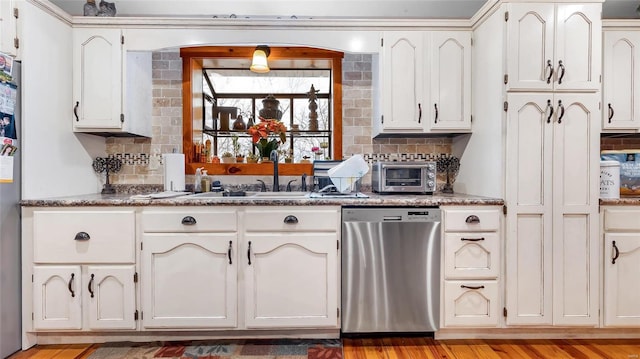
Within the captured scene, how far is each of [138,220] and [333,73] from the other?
73.8 inches

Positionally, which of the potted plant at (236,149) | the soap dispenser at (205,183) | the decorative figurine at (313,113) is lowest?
the soap dispenser at (205,183)

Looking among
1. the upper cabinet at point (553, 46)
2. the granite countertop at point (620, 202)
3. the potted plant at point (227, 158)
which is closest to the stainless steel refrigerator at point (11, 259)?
the potted plant at point (227, 158)

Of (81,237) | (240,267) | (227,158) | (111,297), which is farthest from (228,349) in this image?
(227,158)

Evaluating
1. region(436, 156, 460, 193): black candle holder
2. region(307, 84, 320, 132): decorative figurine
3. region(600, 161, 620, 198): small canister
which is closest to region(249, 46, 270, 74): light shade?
region(307, 84, 320, 132): decorative figurine

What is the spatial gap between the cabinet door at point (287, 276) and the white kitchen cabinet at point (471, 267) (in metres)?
0.72

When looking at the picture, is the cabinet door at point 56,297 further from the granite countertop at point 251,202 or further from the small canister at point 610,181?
the small canister at point 610,181

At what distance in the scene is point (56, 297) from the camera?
2064 mm

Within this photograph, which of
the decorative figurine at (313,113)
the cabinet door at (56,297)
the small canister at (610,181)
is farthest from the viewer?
the decorative figurine at (313,113)

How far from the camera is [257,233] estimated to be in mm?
2107

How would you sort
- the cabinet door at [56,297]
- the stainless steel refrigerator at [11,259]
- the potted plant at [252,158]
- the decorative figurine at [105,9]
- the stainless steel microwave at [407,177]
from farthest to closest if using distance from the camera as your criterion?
the potted plant at [252,158], the decorative figurine at [105,9], the stainless steel microwave at [407,177], the cabinet door at [56,297], the stainless steel refrigerator at [11,259]

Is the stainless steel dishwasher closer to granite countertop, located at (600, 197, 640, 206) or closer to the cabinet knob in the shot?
the cabinet knob

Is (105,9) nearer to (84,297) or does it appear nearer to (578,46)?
(84,297)

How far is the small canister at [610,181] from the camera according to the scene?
2223mm

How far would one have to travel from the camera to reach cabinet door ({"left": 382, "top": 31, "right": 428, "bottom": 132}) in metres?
2.48
